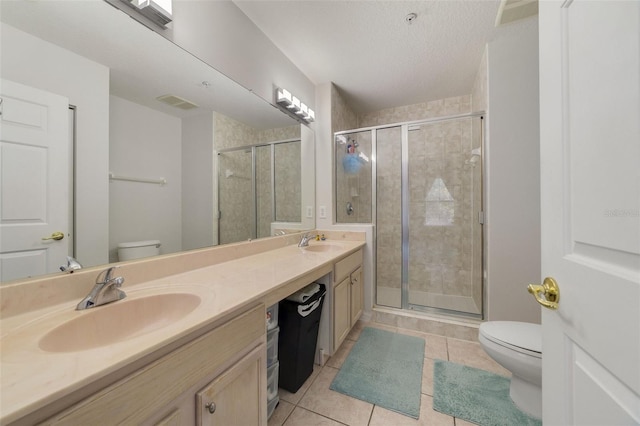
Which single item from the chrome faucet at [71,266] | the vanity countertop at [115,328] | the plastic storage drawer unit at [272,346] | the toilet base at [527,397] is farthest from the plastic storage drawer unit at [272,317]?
the toilet base at [527,397]

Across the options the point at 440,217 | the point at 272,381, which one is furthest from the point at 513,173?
the point at 272,381

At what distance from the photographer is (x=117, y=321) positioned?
2.64 feet

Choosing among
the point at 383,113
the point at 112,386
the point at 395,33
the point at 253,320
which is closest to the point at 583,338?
the point at 253,320

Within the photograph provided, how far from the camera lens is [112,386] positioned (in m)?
0.49

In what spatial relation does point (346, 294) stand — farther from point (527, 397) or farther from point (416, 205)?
point (416, 205)

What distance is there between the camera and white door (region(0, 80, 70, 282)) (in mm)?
722

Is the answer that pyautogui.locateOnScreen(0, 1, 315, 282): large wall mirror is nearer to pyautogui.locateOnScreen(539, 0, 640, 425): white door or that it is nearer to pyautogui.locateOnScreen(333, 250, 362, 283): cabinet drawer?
pyautogui.locateOnScreen(333, 250, 362, 283): cabinet drawer

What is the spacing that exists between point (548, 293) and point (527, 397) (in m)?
1.18

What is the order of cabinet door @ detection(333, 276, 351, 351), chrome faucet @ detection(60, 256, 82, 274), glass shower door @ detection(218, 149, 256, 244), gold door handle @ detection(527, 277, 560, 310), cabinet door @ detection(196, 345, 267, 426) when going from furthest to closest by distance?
cabinet door @ detection(333, 276, 351, 351) < glass shower door @ detection(218, 149, 256, 244) < chrome faucet @ detection(60, 256, 82, 274) < cabinet door @ detection(196, 345, 267, 426) < gold door handle @ detection(527, 277, 560, 310)

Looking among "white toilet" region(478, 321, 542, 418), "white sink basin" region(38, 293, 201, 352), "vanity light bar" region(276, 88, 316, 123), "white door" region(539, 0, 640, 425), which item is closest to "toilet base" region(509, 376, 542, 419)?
"white toilet" region(478, 321, 542, 418)

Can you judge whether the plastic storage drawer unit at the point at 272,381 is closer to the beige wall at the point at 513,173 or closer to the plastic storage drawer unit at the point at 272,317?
the plastic storage drawer unit at the point at 272,317

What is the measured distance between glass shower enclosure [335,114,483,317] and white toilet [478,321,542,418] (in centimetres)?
93

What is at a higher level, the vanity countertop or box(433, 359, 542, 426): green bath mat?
the vanity countertop

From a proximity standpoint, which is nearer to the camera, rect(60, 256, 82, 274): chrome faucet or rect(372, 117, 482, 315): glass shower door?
rect(60, 256, 82, 274): chrome faucet
